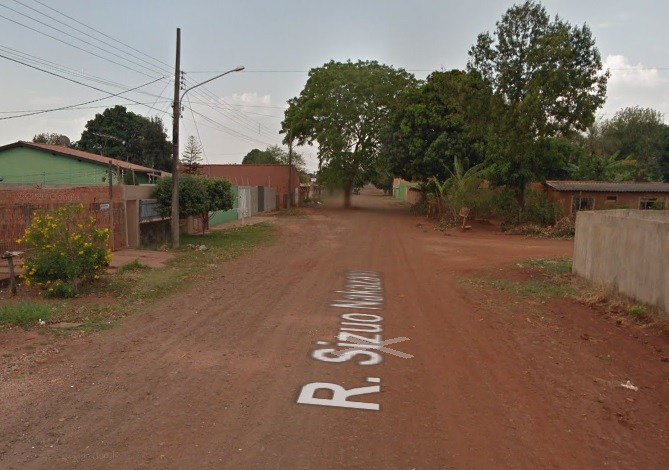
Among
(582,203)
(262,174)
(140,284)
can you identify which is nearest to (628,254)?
(140,284)

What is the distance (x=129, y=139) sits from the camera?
5438 cm

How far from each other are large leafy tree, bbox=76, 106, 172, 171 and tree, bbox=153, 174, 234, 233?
3125 centimetres

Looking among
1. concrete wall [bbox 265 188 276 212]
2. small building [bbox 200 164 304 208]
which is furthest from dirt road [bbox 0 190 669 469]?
small building [bbox 200 164 304 208]

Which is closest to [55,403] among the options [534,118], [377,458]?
[377,458]

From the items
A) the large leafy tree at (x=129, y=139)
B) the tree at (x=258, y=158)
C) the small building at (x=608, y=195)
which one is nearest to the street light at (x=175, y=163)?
the small building at (x=608, y=195)

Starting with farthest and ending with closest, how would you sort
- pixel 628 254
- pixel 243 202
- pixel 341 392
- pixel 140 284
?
pixel 243 202 → pixel 140 284 → pixel 628 254 → pixel 341 392

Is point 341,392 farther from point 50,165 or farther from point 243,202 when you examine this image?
point 50,165

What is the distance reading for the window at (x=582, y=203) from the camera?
3050cm

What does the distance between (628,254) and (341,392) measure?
6783 mm

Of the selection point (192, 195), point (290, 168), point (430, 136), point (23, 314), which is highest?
point (430, 136)

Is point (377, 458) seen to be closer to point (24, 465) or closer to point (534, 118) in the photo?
point (24, 465)

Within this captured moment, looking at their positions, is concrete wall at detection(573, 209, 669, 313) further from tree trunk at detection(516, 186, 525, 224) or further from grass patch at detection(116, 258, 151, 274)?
tree trunk at detection(516, 186, 525, 224)

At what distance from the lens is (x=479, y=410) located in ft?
16.2

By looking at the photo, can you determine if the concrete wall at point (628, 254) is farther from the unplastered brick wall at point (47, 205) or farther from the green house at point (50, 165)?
the green house at point (50, 165)
